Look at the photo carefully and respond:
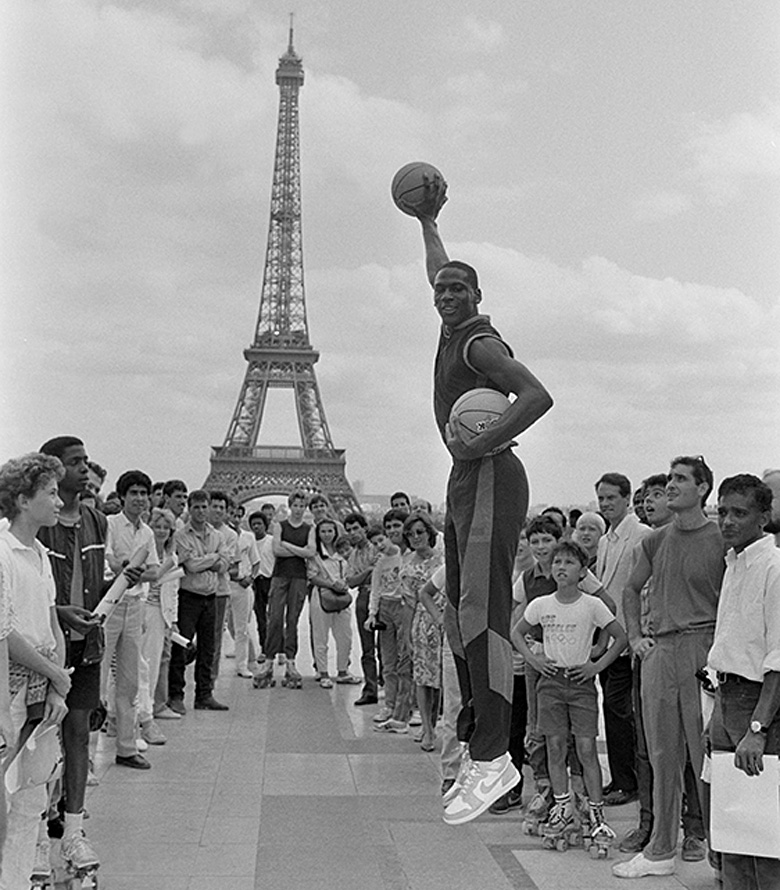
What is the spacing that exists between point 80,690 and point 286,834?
1622mm

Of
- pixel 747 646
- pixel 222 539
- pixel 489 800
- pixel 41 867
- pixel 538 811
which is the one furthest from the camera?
pixel 222 539

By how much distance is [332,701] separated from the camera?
1122 centimetres

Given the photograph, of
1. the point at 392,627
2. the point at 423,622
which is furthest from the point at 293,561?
the point at 423,622

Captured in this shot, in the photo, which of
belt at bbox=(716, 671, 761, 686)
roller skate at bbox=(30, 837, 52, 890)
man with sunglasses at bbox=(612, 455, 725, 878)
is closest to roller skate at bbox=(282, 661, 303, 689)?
man with sunglasses at bbox=(612, 455, 725, 878)

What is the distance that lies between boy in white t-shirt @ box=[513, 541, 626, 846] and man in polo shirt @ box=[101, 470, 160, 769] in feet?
9.37

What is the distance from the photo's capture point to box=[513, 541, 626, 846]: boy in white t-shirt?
247 inches

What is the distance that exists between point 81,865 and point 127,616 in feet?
8.18

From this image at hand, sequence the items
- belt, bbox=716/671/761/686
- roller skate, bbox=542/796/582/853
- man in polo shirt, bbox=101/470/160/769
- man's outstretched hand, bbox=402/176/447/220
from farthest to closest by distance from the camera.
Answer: man in polo shirt, bbox=101/470/160/769 < roller skate, bbox=542/796/582/853 < belt, bbox=716/671/761/686 < man's outstretched hand, bbox=402/176/447/220

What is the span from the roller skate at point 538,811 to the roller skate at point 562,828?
0.15 meters

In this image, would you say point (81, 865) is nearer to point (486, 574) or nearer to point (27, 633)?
point (27, 633)

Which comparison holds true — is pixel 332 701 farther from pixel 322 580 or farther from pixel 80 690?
pixel 80 690

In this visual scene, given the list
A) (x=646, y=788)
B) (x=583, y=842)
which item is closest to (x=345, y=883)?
(x=583, y=842)

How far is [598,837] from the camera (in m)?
6.16

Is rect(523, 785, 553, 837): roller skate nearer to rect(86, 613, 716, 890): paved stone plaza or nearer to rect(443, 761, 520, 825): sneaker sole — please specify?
rect(86, 613, 716, 890): paved stone plaza
